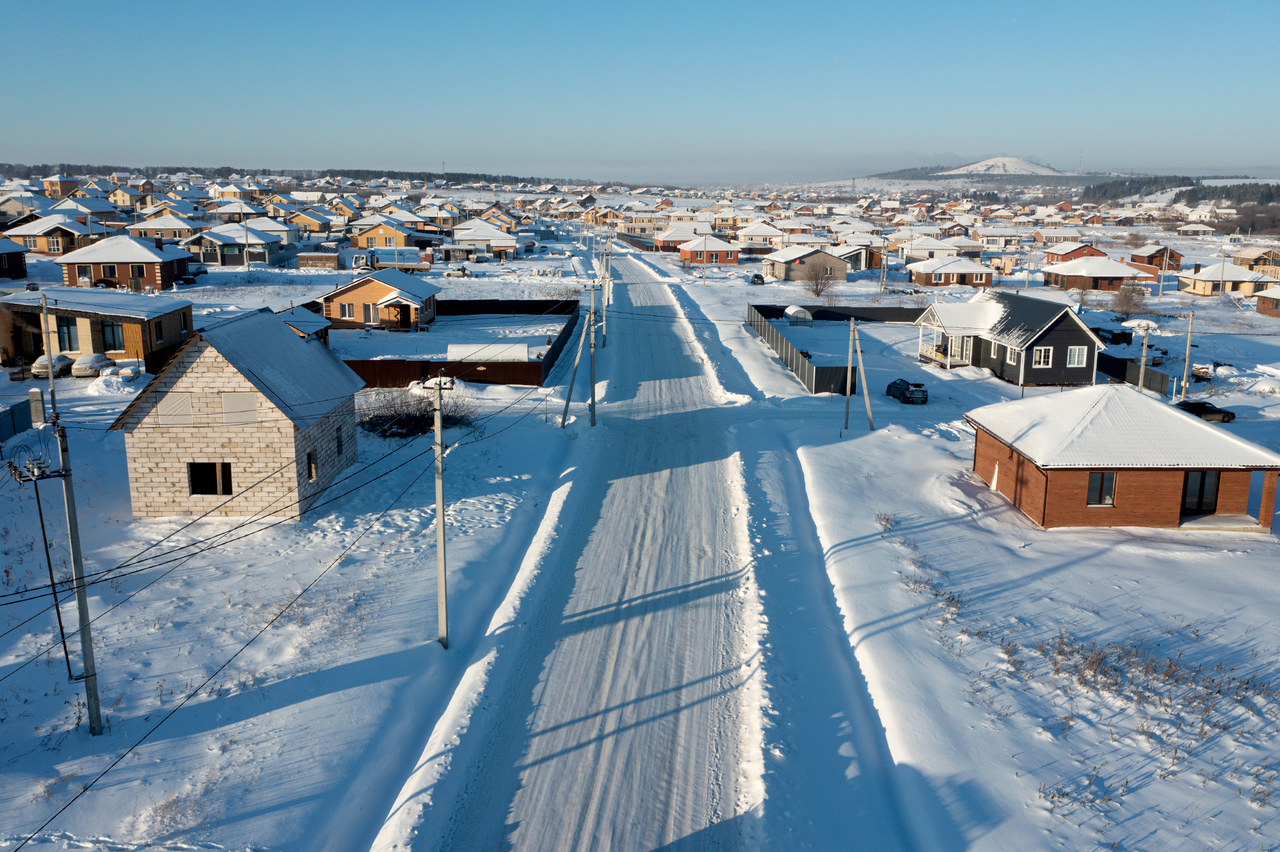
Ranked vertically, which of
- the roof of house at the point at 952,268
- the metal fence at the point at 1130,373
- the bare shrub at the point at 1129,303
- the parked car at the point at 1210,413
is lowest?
the parked car at the point at 1210,413

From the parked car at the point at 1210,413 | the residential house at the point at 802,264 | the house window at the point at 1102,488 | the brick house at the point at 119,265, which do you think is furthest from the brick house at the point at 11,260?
the parked car at the point at 1210,413

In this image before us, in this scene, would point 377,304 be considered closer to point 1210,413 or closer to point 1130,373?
point 1130,373

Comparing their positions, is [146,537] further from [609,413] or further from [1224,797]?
[1224,797]

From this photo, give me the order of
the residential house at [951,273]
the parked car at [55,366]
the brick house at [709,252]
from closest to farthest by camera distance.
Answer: the parked car at [55,366]
the residential house at [951,273]
the brick house at [709,252]

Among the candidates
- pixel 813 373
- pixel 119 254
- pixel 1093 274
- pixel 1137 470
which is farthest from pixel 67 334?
pixel 1093 274

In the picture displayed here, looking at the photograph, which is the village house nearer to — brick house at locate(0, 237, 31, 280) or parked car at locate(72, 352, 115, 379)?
parked car at locate(72, 352, 115, 379)

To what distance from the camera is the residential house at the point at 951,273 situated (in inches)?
3039

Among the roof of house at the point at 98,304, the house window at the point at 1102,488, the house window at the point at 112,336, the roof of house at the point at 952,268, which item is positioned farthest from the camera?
the roof of house at the point at 952,268

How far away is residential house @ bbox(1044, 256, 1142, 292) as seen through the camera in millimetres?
76062

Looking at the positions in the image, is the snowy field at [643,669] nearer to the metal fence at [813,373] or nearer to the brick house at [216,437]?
the brick house at [216,437]

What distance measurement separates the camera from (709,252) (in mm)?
97750

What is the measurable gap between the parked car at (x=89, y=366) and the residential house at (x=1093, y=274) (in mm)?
75517

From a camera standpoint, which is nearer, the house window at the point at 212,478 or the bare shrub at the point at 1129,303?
the house window at the point at 212,478

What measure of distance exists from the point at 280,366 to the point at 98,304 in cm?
1899
